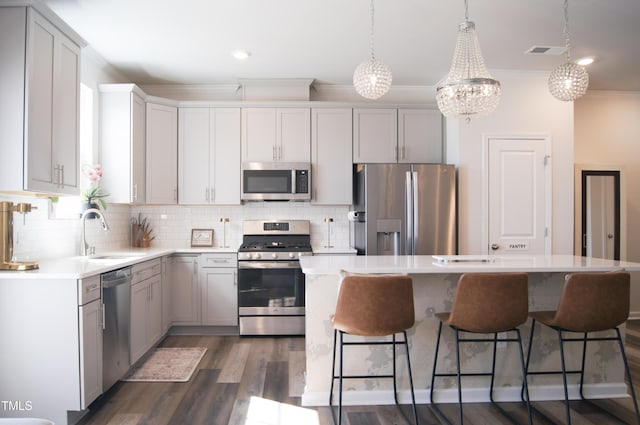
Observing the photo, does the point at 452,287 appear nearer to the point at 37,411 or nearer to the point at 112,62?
the point at 37,411

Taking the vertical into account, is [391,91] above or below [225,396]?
above

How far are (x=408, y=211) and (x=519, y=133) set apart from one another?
58.5 inches

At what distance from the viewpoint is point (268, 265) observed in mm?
4188

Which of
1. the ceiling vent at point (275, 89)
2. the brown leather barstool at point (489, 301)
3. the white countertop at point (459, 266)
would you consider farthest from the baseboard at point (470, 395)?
the ceiling vent at point (275, 89)

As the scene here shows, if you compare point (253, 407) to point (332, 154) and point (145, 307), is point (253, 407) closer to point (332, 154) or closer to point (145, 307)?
point (145, 307)

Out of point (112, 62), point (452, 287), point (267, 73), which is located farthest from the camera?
point (267, 73)

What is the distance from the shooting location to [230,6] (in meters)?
2.93

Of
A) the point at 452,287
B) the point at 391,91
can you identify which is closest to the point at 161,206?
the point at 391,91

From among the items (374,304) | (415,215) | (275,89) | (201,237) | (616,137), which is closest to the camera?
(374,304)

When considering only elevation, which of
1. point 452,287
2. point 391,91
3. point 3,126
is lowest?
point 452,287

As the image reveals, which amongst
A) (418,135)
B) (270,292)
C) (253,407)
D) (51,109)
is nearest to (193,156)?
(270,292)

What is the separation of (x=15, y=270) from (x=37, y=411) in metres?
0.83

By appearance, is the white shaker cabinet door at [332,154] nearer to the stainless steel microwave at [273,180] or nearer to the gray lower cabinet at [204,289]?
the stainless steel microwave at [273,180]

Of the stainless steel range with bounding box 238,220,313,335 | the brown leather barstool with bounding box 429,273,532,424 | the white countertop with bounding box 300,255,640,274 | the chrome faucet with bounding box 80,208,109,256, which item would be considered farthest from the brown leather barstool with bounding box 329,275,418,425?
the chrome faucet with bounding box 80,208,109,256
